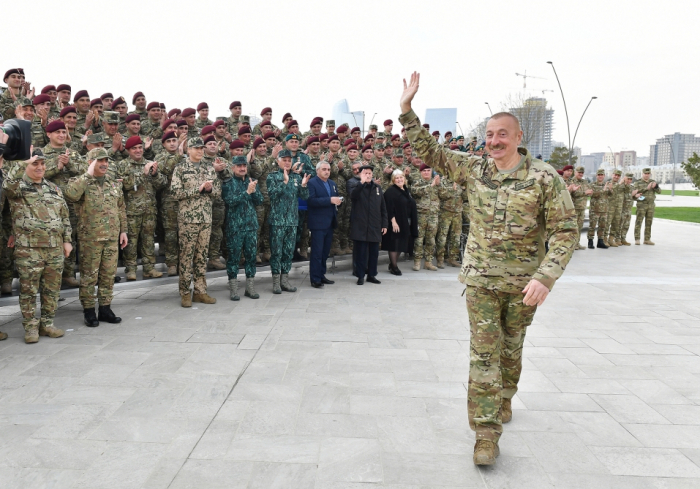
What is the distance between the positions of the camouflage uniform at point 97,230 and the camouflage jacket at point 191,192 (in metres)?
0.76

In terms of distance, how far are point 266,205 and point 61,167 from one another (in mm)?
3427

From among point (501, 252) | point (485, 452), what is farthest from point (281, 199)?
point (485, 452)

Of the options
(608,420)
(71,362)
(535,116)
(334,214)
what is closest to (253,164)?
(334,214)

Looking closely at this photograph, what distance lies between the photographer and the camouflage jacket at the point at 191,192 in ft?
21.5

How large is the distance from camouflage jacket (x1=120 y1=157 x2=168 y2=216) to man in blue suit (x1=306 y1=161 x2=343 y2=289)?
2266 mm

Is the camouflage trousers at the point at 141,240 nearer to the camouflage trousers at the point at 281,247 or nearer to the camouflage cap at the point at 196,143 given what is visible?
the camouflage cap at the point at 196,143

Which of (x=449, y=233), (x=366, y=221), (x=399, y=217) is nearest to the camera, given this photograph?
(x=366, y=221)

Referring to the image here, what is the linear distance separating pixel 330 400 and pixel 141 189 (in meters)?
5.03

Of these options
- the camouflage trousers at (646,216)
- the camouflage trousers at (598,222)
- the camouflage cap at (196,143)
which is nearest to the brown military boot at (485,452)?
the camouflage cap at (196,143)

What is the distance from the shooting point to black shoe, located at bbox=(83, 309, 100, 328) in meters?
5.81

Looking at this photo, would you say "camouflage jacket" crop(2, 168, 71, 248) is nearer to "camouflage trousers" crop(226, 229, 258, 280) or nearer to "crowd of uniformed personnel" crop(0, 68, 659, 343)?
"crowd of uniformed personnel" crop(0, 68, 659, 343)

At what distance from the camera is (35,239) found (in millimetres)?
5145

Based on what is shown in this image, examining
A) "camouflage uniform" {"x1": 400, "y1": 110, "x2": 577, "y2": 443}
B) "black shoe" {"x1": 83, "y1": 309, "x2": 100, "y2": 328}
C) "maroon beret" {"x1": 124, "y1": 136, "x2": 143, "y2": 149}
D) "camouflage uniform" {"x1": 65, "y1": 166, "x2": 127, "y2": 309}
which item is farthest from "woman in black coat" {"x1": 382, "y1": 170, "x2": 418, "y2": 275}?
"camouflage uniform" {"x1": 400, "y1": 110, "x2": 577, "y2": 443}

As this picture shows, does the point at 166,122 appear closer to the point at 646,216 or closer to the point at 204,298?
the point at 204,298
